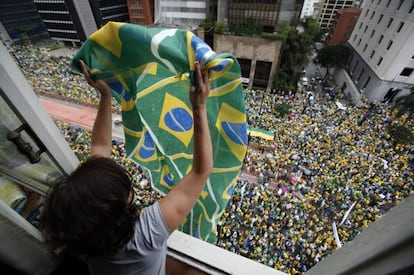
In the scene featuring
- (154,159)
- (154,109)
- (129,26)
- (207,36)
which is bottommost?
(207,36)

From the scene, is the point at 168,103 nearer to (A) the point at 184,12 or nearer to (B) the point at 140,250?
(B) the point at 140,250

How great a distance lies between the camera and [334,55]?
13648 mm

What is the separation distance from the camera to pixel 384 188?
18.5 feet

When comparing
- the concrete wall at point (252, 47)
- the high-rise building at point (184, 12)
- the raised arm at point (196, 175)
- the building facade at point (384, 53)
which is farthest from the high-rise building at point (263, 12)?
the raised arm at point (196, 175)

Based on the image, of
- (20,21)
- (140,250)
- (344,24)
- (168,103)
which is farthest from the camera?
(20,21)

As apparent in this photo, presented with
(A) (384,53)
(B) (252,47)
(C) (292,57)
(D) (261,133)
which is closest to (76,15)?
(B) (252,47)

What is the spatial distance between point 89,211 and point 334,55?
1701 cm

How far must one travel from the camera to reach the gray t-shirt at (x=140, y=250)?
0.64 metres

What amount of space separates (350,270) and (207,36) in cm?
1276

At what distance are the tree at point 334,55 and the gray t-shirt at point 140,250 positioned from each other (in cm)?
1680

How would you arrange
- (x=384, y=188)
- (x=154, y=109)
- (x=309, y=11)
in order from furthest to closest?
(x=309, y=11), (x=384, y=188), (x=154, y=109)

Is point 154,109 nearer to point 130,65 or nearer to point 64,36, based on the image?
point 130,65

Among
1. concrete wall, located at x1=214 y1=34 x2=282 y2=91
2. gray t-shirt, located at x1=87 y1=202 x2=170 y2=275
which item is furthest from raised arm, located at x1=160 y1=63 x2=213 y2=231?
concrete wall, located at x1=214 y1=34 x2=282 y2=91

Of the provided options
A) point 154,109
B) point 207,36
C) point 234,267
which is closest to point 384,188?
point 234,267
